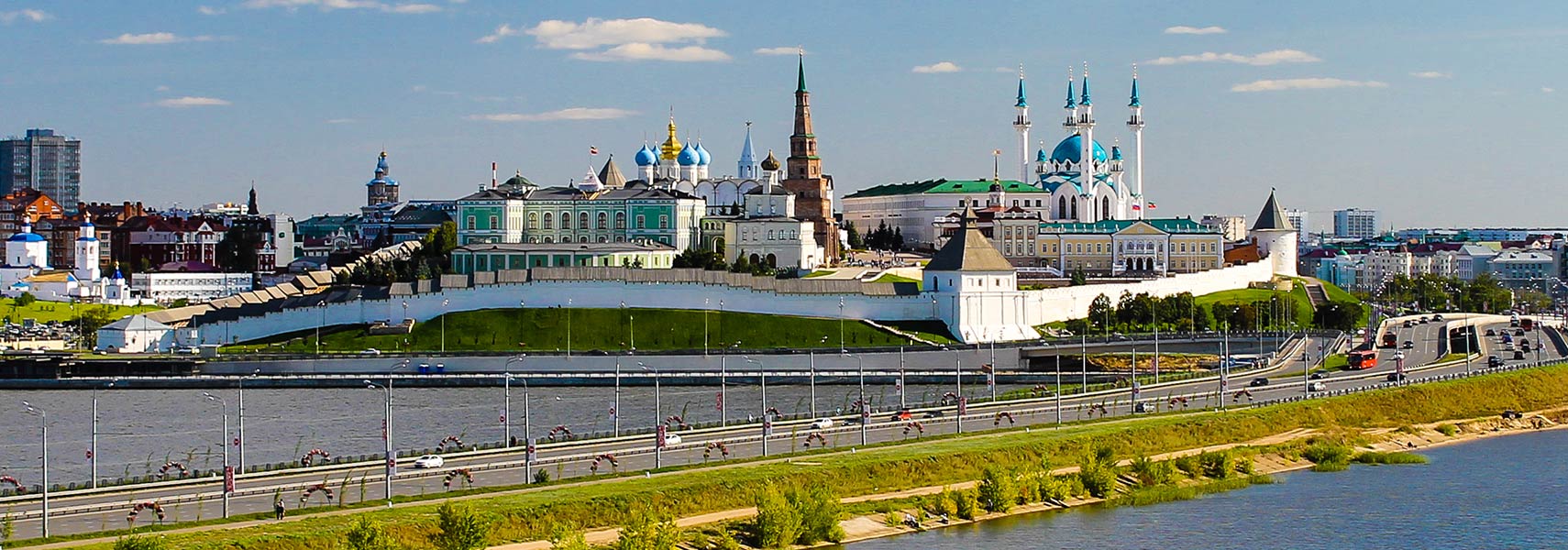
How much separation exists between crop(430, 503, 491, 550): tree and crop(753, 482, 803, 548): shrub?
5.00 m

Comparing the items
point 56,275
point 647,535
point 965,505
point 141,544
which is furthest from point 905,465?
point 56,275

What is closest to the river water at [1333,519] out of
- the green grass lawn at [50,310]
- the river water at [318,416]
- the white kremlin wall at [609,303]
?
the river water at [318,416]

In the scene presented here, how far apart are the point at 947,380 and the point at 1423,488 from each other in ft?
96.0

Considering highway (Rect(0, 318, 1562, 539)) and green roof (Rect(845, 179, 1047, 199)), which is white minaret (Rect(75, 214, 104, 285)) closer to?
green roof (Rect(845, 179, 1047, 199))

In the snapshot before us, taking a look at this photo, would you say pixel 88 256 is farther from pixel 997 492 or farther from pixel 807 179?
pixel 997 492

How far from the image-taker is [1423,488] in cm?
4819

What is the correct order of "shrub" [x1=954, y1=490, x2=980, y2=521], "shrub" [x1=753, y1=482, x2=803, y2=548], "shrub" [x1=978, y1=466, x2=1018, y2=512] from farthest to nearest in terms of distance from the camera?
"shrub" [x1=978, y1=466, x2=1018, y2=512] → "shrub" [x1=954, y1=490, x2=980, y2=521] → "shrub" [x1=753, y1=482, x2=803, y2=548]

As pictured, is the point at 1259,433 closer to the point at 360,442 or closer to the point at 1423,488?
the point at 1423,488

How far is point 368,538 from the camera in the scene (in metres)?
34.4

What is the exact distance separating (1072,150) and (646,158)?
86.5 ft

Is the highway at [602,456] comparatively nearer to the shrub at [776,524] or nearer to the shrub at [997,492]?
the shrub at [776,524]

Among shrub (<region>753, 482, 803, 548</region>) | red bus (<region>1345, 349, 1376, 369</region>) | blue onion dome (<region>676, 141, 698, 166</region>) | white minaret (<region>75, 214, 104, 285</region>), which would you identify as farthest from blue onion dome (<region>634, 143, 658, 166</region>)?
shrub (<region>753, 482, 803, 548</region>)

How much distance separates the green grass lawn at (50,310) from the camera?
115 m

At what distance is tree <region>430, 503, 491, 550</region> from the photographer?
35688 mm
